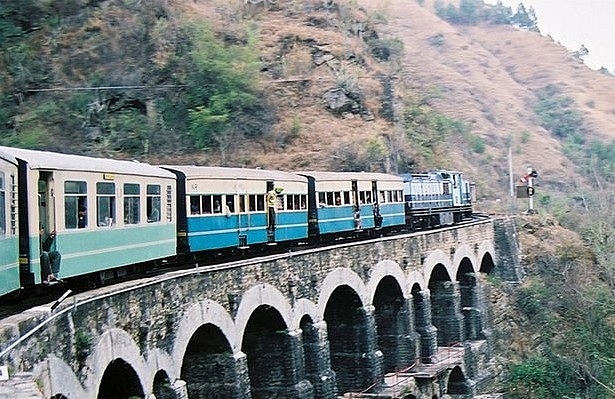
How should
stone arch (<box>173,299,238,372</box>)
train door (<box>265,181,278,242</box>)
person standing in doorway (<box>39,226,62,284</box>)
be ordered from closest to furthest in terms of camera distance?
person standing in doorway (<box>39,226,62,284</box>)
stone arch (<box>173,299,238,372</box>)
train door (<box>265,181,278,242</box>)

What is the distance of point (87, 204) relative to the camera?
1462 centimetres

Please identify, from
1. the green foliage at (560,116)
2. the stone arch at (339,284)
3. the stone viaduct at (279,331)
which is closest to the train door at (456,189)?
the stone viaduct at (279,331)

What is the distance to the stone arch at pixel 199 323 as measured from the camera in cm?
1533

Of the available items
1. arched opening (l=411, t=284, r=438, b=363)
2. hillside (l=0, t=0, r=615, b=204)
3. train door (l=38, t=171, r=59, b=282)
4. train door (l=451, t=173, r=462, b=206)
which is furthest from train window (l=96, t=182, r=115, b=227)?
hillside (l=0, t=0, r=615, b=204)

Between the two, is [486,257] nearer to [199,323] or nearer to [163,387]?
[199,323]

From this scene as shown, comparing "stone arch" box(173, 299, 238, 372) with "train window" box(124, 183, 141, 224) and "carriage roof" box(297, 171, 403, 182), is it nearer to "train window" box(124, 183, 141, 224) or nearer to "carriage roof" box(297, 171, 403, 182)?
"train window" box(124, 183, 141, 224)

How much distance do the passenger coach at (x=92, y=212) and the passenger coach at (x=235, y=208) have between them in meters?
0.94

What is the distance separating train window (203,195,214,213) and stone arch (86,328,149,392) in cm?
672

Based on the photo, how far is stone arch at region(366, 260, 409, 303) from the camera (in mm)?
25812

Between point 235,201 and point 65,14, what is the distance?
3450 cm

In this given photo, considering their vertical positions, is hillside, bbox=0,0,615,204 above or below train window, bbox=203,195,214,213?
above

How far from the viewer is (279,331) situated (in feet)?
66.4

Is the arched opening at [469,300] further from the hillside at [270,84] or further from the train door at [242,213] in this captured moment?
the train door at [242,213]

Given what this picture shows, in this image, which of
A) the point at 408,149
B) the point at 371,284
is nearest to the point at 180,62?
the point at 408,149
